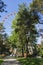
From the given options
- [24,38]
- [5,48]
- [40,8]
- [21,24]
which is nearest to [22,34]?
[24,38]

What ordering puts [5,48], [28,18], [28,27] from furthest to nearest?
[5,48] → [28,27] → [28,18]

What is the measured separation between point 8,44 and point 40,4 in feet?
190

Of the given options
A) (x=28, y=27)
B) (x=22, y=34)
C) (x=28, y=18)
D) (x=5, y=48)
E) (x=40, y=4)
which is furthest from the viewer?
(x=5, y=48)

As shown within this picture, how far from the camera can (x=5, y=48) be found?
8156 cm

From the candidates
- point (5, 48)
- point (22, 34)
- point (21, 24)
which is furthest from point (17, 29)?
point (5, 48)

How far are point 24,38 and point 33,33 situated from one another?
346cm

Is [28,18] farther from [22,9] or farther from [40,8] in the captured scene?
[40,8]

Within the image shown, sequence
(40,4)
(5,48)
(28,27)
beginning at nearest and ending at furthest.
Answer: (40,4) → (28,27) → (5,48)

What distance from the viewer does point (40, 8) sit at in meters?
31.1

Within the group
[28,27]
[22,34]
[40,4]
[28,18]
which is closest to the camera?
[40,4]

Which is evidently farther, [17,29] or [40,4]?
[17,29]

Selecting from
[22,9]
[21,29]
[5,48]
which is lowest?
[5,48]

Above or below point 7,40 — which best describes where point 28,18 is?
above

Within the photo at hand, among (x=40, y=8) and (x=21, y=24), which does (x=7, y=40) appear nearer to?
(x=21, y=24)
